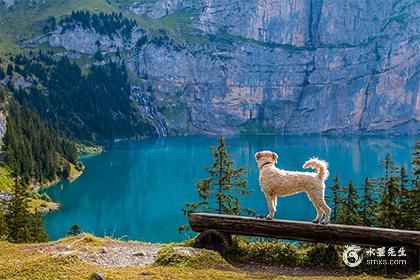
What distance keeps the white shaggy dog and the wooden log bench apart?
40cm

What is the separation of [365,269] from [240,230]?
3825 mm

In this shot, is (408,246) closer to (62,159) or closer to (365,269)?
(365,269)

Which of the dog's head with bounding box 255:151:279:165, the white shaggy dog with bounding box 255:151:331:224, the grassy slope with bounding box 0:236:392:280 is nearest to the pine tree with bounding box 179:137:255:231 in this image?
A: the dog's head with bounding box 255:151:279:165

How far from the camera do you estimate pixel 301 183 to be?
45.7 ft

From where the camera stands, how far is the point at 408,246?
1301cm

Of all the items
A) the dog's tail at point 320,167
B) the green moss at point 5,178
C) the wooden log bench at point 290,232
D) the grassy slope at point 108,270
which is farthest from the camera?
the green moss at point 5,178

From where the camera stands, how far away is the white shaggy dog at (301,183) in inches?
546

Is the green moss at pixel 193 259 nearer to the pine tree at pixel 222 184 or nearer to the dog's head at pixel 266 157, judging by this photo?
the dog's head at pixel 266 157

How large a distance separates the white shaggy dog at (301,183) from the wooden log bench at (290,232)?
0.40 m

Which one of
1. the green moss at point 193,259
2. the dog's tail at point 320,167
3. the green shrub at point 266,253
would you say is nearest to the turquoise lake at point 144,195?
the green shrub at point 266,253

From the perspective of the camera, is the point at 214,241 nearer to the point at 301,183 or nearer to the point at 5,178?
the point at 301,183

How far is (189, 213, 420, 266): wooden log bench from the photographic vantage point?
13117 mm

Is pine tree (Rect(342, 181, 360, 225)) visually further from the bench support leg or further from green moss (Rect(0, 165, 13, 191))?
green moss (Rect(0, 165, 13, 191))

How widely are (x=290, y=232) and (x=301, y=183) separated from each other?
1526 millimetres
